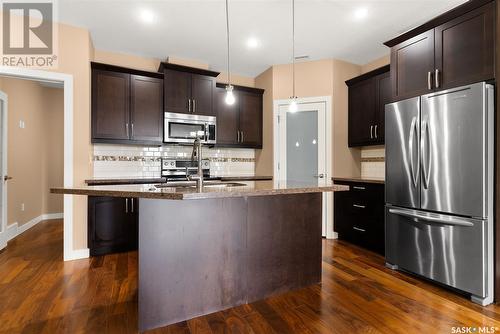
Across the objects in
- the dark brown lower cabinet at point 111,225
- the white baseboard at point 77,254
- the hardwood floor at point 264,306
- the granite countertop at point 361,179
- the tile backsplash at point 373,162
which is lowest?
the hardwood floor at point 264,306

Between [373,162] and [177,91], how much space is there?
3.22 m

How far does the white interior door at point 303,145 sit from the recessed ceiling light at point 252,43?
1.07 metres

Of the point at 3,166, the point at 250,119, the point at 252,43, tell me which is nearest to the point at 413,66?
the point at 252,43

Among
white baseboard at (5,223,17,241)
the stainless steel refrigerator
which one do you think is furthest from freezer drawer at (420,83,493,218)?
white baseboard at (5,223,17,241)

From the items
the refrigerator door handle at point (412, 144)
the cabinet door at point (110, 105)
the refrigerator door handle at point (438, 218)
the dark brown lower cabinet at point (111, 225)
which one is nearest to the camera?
the refrigerator door handle at point (438, 218)

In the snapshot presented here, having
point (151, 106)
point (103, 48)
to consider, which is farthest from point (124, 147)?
point (103, 48)

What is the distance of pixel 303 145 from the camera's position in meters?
4.28

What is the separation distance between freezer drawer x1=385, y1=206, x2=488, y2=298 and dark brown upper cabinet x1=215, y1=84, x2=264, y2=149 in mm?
Result: 2530

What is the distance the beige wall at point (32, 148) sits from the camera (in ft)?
13.4

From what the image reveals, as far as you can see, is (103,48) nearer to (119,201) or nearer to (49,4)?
(49,4)

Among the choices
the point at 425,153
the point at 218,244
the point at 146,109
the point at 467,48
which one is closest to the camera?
the point at 218,244

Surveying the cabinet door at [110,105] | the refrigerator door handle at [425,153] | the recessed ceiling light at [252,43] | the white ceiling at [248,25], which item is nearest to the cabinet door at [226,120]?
the white ceiling at [248,25]

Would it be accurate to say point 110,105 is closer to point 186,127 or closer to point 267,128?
point 186,127

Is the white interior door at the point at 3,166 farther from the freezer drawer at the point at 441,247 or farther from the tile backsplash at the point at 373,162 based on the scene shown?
the tile backsplash at the point at 373,162
